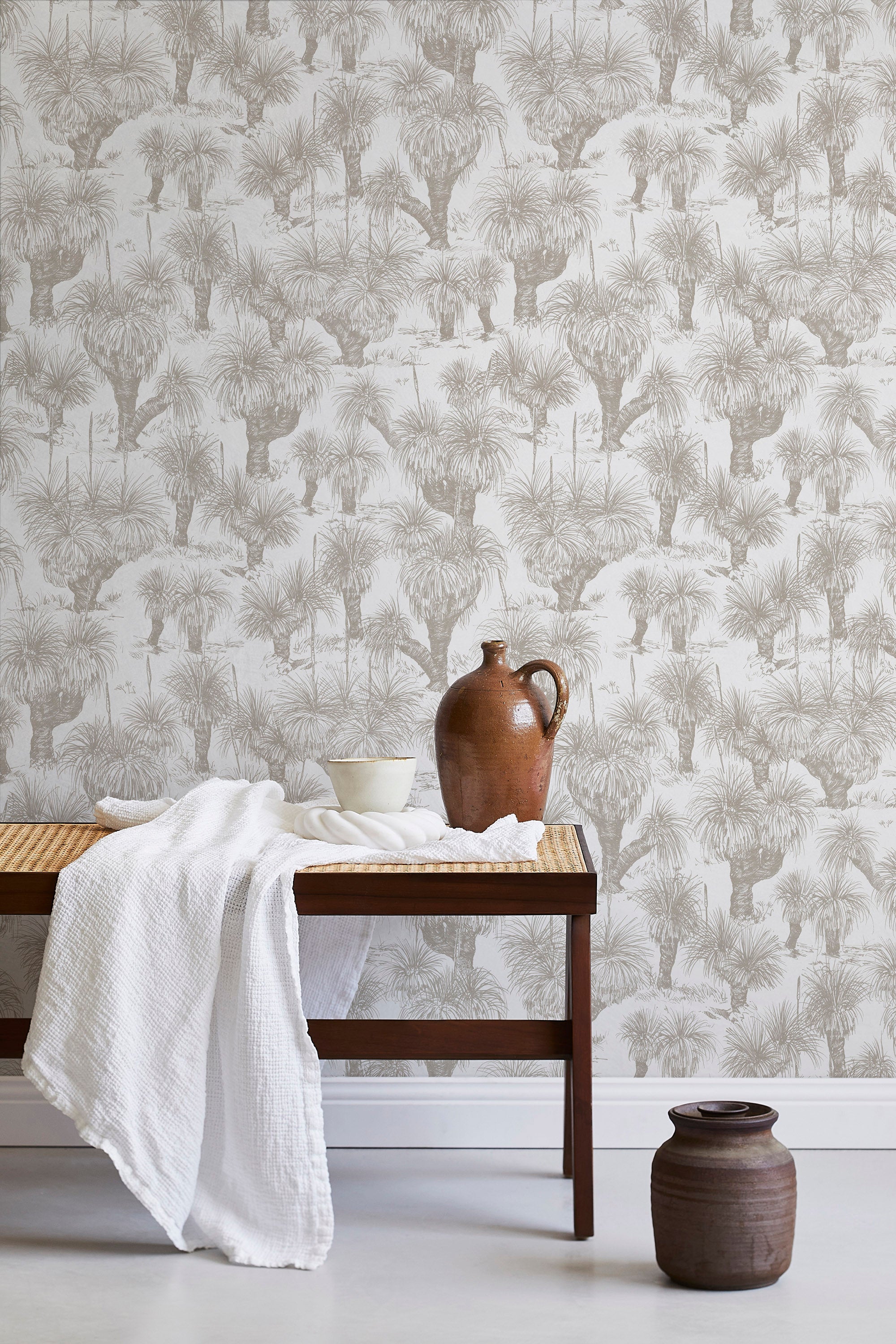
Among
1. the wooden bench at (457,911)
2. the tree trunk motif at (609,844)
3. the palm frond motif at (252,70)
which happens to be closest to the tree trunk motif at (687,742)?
the tree trunk motif at (609,844)

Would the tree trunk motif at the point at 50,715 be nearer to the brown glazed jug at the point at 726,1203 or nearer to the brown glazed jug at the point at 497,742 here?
the brown glazed jug at the point at 497,742

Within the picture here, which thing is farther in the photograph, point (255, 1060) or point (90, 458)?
point (90, 458)

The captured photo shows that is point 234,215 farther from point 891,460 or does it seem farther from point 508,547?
point 891,460

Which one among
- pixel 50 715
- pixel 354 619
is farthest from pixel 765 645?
pixel 50 715

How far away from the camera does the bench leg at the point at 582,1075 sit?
2.02 m

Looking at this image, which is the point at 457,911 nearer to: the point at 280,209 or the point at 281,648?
the point at 281,648

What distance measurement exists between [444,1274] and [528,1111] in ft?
2.11

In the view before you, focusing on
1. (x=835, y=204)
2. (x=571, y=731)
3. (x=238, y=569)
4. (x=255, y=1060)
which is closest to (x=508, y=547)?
(x=571, y=731)

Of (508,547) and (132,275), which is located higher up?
(132,275)

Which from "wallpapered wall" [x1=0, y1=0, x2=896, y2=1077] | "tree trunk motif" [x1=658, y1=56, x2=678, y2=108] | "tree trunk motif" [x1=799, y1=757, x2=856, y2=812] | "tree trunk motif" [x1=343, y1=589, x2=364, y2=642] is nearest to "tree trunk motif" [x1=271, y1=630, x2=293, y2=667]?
"wallpapered wall" [x1=0, y1=0, x2=896, y2=1077]

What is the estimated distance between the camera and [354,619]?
2.66 m

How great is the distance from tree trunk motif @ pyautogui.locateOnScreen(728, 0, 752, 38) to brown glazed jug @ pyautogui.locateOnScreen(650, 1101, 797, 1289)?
85.2 inches

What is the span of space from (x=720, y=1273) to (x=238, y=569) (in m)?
1.62

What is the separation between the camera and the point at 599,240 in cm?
264
